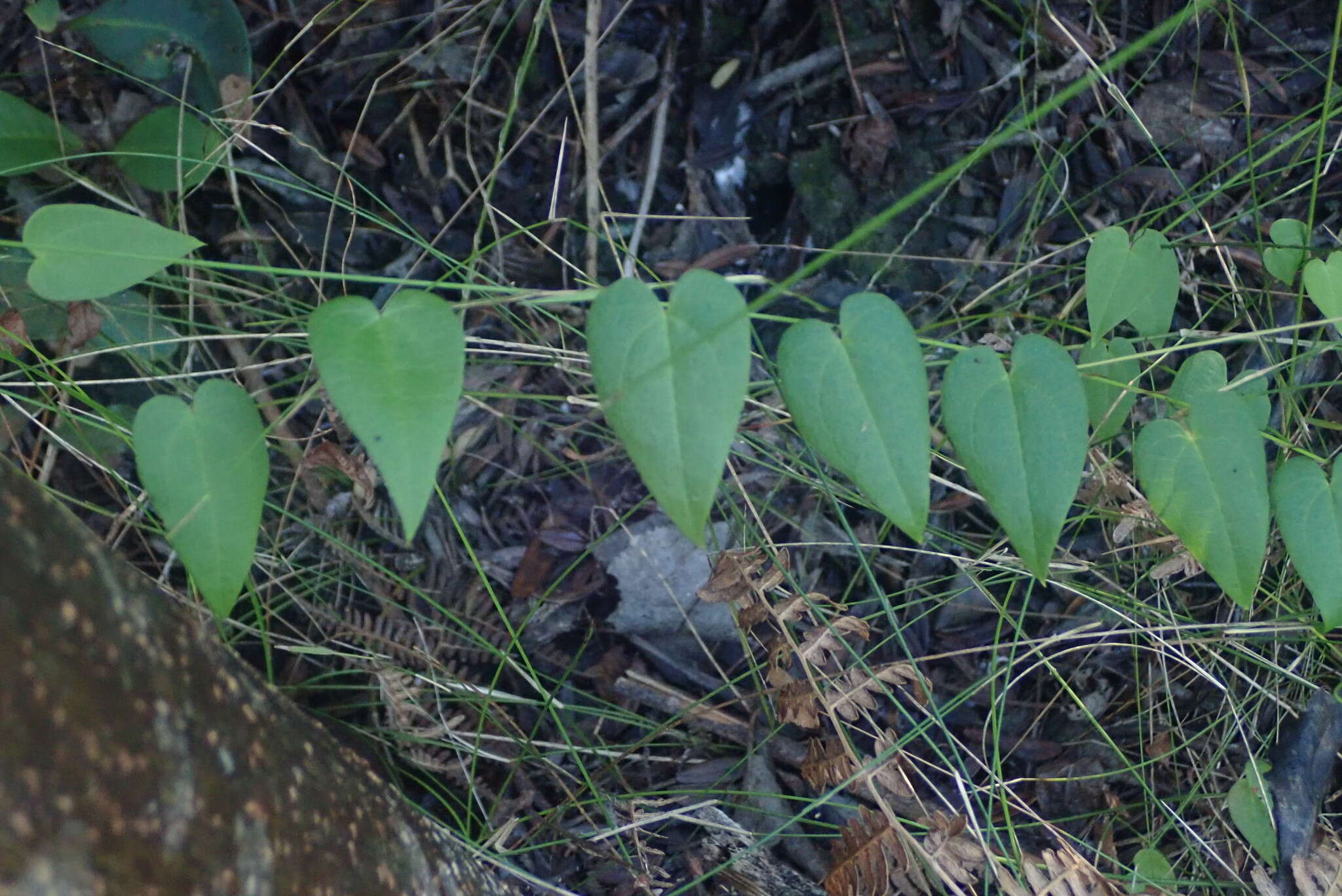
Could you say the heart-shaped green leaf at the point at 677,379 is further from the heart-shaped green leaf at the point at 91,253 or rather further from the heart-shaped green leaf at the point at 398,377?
the heart-shaped green leaf at the point at 91,253

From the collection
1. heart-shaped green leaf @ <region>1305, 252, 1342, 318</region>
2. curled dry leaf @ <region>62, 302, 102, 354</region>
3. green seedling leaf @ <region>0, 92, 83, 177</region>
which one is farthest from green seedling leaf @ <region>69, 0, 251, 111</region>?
heart-shaped green leaf @ <region>1305, 252, 1342, 318</region>

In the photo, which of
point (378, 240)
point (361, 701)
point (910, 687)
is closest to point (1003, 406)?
point (910, 687)

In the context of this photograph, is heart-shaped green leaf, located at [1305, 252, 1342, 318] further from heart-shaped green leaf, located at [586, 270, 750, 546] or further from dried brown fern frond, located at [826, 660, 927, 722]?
heart-shaped green leaf, located at [586, 270, 750, 546]

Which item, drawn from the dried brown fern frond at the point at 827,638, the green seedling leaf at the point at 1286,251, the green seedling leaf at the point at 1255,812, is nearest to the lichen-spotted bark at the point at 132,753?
the dried brown fern frond at the point at 827,638

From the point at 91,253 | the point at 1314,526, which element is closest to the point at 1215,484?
the point at 1314,526

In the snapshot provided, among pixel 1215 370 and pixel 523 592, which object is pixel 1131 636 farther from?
pixel 523 592

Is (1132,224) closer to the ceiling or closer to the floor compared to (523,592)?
closer to the ceiling

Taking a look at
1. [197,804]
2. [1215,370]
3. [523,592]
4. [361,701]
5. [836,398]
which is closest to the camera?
[197,804]
